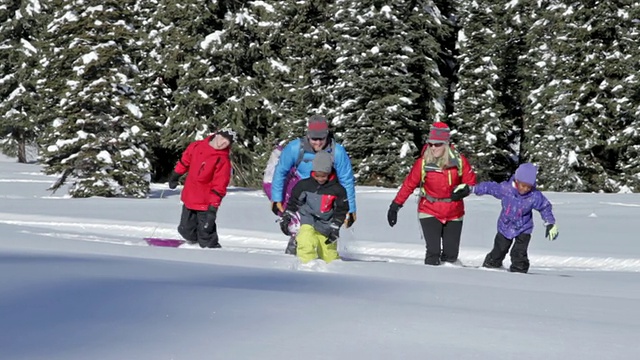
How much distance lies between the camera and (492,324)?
4508 millimetres

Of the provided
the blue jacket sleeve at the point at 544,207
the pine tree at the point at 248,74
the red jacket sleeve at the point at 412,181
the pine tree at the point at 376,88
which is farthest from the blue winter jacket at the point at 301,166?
the pine tree at the point at 248,74

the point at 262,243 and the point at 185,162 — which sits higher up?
the point at 185,162

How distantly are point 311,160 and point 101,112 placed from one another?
1637 cm

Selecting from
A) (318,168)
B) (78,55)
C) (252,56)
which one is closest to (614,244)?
(318,168)

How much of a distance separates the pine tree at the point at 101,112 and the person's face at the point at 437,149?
15.7 meters

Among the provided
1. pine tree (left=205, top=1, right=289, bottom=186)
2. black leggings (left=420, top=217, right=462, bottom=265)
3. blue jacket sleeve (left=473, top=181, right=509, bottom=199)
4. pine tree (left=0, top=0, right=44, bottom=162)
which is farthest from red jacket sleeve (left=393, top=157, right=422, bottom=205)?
pine tree (left=0, top=0, right=44, bottom=162)

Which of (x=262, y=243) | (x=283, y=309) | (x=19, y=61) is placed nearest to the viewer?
(x=283, y=309)

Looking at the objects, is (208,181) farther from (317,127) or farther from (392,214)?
(392,214)

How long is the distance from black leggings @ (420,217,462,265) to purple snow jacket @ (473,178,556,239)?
46 cm

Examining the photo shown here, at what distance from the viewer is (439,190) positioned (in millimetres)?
9102

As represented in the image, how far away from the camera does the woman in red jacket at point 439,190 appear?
29.8 feet

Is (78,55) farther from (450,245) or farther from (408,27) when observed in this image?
(450,245)

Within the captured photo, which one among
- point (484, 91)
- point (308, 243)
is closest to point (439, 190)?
point (308, 243)

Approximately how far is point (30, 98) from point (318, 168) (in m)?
39.8
